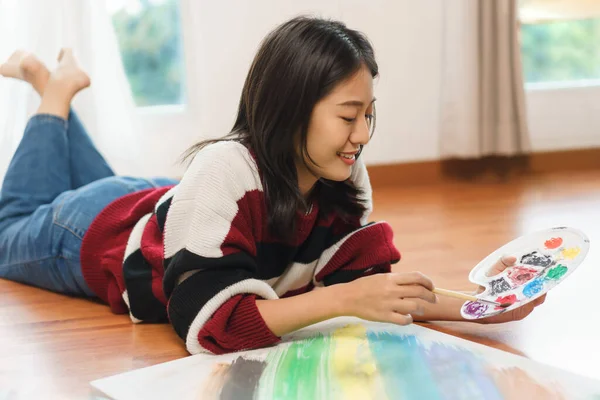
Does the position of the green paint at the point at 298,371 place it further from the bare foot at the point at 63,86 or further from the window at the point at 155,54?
the window at the point at 155,54

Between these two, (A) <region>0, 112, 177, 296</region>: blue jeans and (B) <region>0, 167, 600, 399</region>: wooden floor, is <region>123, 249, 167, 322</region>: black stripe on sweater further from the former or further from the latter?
(A) <region>0, 112, 177, 296</region>: blue jeans

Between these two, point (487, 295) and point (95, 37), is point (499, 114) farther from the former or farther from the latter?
point (487, 295)

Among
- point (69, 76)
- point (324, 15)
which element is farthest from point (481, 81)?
point (69, 76)

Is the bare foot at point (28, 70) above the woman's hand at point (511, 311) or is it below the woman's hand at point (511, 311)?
above

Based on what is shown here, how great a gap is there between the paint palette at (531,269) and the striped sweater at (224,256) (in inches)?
8.1

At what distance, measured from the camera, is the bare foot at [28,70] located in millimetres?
1788

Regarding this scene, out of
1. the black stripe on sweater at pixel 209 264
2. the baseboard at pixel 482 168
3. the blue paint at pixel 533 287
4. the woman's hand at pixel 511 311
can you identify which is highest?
the black stripe on sweater at pixel 209 264

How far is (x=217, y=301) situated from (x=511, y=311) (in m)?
0.40

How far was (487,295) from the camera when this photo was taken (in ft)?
3.56

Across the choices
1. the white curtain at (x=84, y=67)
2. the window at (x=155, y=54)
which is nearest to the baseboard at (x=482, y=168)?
the window at (x=155, y=54)

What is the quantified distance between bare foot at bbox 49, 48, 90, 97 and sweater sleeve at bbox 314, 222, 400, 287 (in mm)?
761

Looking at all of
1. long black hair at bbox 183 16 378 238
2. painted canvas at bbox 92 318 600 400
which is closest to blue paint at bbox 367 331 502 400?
painted canvas at bbox 92 318 600 400

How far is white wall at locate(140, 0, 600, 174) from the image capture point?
2354 mm

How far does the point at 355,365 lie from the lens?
3.35 ft
